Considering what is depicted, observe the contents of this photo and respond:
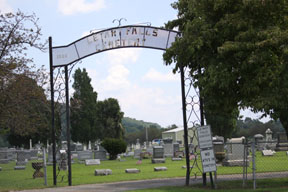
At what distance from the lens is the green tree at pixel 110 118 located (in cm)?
6412

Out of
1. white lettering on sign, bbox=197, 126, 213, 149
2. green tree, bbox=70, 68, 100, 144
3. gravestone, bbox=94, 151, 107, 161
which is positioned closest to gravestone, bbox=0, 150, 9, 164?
gravestone, bbox=94, 151, 107, 161

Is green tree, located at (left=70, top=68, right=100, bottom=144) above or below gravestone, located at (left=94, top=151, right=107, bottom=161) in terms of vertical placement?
above

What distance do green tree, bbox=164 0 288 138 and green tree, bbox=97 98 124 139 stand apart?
169ft

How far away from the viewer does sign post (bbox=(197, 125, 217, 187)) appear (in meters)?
12.5

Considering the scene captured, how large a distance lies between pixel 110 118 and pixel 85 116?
4065 millimetres

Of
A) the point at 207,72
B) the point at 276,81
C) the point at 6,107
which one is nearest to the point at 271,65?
the point at 276,81

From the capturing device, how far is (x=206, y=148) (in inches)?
495

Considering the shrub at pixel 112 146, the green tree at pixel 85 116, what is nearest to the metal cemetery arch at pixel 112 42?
the shrub at pixel 112 146

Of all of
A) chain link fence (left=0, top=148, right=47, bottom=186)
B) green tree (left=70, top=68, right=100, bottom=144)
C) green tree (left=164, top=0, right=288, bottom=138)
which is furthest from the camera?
green tree (left=70, top=68, right=100, bottom=144)

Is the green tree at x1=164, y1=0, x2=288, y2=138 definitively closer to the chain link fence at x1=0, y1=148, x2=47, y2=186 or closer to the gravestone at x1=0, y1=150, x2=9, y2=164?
the chain link fence at x1=0, y1=148, x2=47, y2=186

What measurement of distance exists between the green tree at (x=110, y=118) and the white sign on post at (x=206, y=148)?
2025 inches

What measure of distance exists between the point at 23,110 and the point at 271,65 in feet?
42.9

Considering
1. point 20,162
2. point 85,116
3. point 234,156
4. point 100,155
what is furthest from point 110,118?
point 234,156

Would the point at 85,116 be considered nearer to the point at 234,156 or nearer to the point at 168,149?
the point at 168,149
